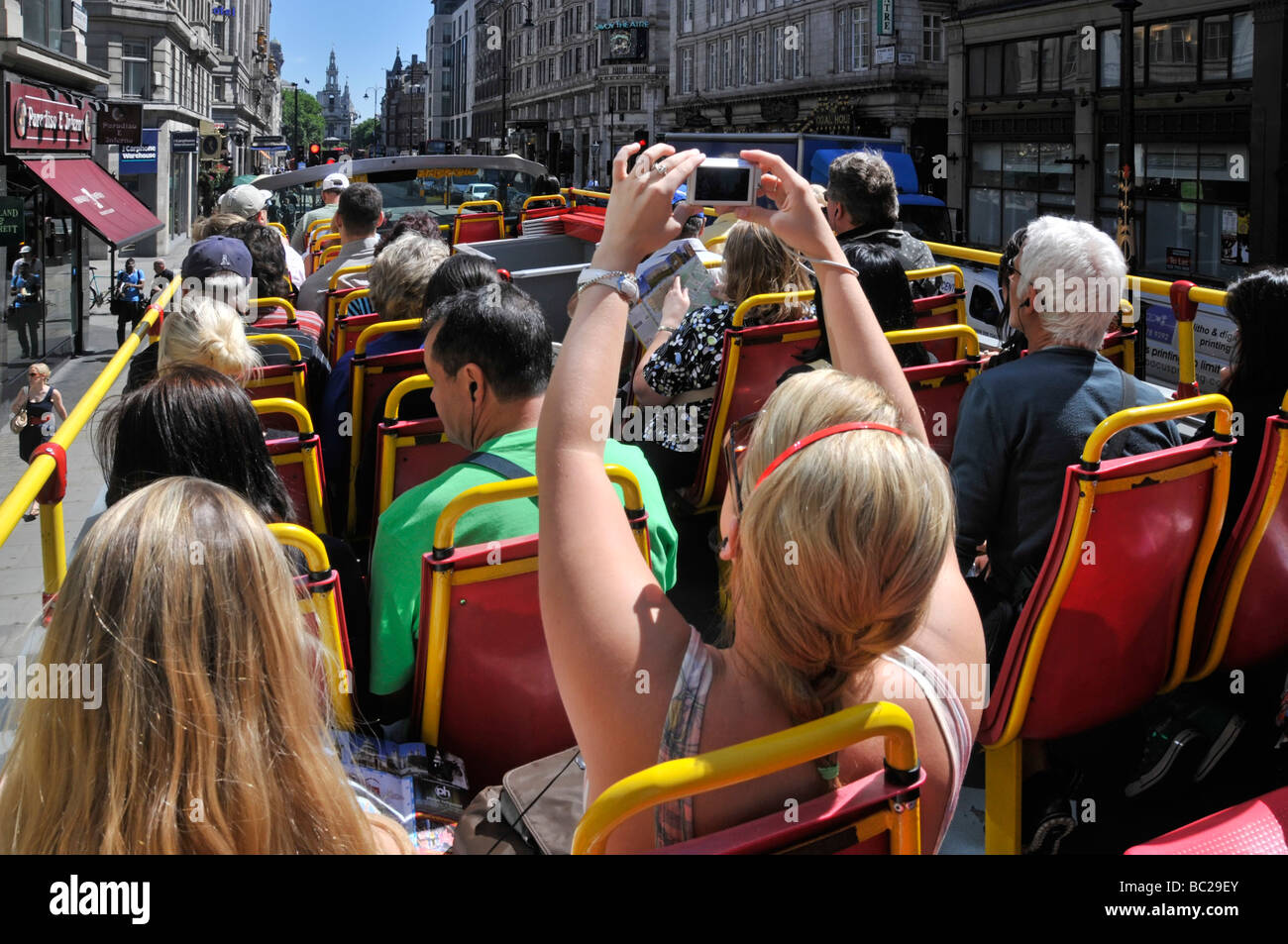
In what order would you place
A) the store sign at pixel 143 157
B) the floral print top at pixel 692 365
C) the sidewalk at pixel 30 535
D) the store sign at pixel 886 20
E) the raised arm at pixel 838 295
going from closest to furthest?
the raised arm at pixel 838 295 < the floral print top at pixel 692 365 < the sidewalk at pixel 30 535 < the store sign at pixel 143 157 < the store sign at pixel 886 20

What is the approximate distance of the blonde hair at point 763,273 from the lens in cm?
536

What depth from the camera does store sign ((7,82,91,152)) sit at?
55.4ft

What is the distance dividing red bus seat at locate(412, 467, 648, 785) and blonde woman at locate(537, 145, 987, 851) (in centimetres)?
97

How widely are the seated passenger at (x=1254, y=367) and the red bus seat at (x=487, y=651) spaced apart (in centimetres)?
211

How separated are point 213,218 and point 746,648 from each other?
8680 mm

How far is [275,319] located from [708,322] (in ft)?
9.56

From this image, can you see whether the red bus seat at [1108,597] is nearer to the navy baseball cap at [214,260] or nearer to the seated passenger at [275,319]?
the seated passenger at [275,319]

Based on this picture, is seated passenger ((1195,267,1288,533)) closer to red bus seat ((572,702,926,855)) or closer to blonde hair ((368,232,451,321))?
red bus seat ((572,702,926,855))

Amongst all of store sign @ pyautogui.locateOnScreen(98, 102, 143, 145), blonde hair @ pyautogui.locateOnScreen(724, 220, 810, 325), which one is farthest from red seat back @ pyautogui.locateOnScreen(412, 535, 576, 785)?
store sign @ pyautogui.locateOnScreen(98, 102, 143, 145)

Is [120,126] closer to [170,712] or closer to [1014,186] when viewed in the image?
[1014,186]

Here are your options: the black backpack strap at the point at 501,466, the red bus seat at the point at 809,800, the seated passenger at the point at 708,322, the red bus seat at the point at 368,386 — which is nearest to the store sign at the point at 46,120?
the red bus seat at the point at 368,386

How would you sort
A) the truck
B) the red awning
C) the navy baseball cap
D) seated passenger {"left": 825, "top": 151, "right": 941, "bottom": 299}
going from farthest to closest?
the truck
the red awning
the navy baseball cap
seated passenger {"left": 825, "top": 151, "right": 941, "bottom": 299}

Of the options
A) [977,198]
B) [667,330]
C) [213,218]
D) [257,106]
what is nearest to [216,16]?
[977,198]

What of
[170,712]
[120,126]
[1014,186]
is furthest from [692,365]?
[1014,186]
